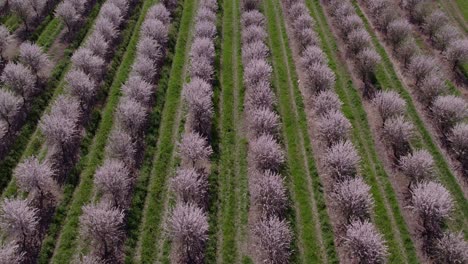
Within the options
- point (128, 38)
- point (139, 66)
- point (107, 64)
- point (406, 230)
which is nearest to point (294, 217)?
point (406, 230)

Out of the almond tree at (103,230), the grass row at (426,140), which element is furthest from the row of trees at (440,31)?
the almond tree at (103,230)

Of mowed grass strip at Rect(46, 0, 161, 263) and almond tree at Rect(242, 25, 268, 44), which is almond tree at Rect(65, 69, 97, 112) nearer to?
mowed grass strip at Rect(46, 0, 161, 263)

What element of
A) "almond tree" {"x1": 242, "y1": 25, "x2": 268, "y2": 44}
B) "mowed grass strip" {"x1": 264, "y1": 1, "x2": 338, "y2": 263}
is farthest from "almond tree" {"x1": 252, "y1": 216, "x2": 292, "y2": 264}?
"almond tree" {"x1": 242, "y1": 25, "x2": 268, "y2": 44}

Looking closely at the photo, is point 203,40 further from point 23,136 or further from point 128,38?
point 23,136

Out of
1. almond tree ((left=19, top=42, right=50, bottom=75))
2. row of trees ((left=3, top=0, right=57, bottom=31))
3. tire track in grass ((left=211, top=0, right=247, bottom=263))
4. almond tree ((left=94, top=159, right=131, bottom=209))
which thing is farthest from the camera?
row of trees ((left=3, top=0, right=57, bottom=31))

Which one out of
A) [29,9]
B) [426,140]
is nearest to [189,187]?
[426,140]

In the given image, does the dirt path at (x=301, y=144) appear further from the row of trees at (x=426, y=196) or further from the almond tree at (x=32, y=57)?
the almond tree at (x=32, y=57)

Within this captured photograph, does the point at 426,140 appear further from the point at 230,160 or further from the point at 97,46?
the point at 97,46
